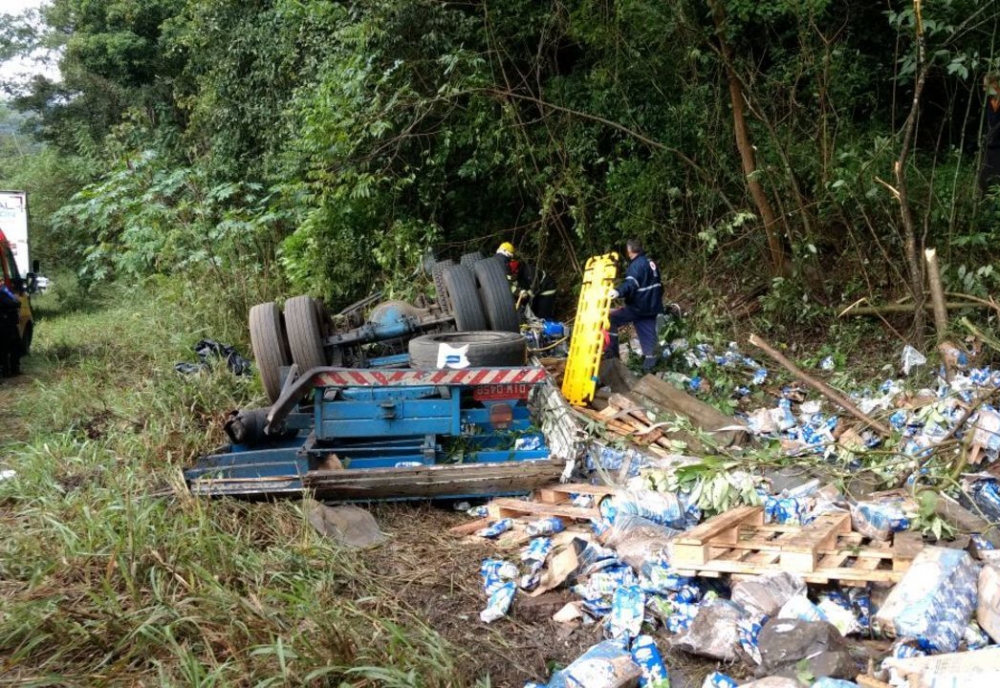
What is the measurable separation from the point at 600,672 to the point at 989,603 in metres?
1.51

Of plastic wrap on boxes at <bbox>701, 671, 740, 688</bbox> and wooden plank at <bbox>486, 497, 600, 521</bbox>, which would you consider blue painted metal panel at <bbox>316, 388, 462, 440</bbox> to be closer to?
wooden plank at <bbox>486, 497, 600, 521</bbox>

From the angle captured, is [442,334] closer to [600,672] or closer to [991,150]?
[600,672]

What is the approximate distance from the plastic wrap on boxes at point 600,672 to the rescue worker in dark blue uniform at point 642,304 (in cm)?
469

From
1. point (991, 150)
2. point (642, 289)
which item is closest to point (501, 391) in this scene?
point (642, 289)

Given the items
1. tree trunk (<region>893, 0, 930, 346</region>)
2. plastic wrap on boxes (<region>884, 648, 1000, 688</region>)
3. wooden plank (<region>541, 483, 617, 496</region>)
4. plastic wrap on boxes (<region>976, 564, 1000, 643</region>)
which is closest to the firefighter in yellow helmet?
tree trunk (<region>893, 0, 930, 346</region>)

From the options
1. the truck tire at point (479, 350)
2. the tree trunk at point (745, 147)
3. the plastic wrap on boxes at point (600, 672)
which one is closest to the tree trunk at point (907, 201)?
the tree trunk at point (745, 147)

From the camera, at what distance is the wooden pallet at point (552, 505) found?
4.40 m

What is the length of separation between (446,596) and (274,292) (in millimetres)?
7373

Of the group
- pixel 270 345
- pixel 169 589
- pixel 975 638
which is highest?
pixel 270 345

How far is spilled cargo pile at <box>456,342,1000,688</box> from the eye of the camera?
303 cm

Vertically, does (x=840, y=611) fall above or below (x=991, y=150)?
below

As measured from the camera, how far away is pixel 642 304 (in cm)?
771

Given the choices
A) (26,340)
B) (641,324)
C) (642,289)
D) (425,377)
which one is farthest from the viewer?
(26,340)

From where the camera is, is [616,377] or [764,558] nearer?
[764,558]
